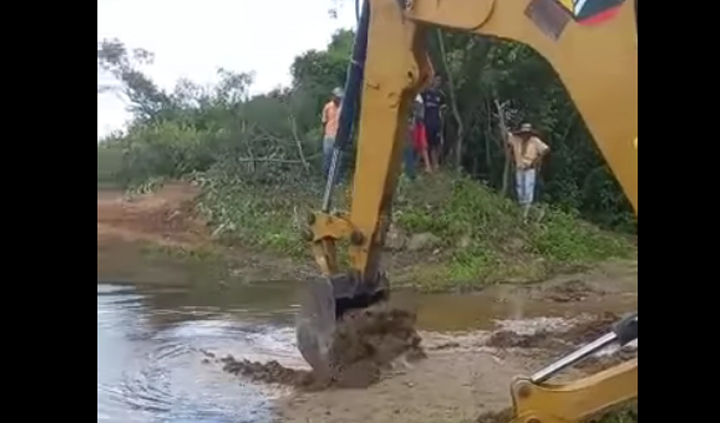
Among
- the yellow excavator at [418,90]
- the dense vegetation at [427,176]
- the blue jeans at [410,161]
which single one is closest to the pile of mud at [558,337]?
the dense vegetation at [427,176]

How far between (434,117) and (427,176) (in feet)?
0.75

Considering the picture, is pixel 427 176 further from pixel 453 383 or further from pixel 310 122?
pixel 453 383

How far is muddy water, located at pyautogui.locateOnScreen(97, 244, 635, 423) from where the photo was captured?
10.4 ft

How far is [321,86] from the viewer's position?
13.2 feet

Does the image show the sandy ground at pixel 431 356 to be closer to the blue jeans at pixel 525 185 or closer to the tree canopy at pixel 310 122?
the tree canopy at pixel 310 122

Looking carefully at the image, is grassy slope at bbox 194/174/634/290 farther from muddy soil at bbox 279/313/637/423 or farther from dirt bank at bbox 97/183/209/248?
muddy soil at bbox 279/313/637/423

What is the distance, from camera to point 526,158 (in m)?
4.38

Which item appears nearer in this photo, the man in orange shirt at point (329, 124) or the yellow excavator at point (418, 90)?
the yellow excavator at point (418, 90)

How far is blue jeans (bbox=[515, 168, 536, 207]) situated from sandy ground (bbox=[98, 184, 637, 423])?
0.34m

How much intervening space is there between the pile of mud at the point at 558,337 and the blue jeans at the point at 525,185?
0.62 metres

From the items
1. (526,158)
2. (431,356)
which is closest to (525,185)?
(526,158)

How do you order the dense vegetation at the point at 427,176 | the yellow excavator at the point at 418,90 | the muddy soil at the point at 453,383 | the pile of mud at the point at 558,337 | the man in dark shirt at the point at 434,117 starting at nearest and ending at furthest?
the yellow excavator at the point at 418,90, the muddy soil at the point at 453,383, the pile of mud at the point at 558,337, the dense vegetation at the point at 427,176, the man in dark shirt at the point at 434,117

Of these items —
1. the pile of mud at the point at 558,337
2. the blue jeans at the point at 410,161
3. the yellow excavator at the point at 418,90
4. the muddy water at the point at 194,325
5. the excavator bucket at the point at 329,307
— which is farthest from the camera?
the blue jeans at the point at 410,161

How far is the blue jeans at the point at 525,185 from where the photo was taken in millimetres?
4346
